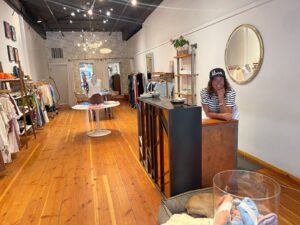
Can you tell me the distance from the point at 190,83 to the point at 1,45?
434 centimetres

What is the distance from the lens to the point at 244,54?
3.51 m

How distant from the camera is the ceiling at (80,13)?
666 cm

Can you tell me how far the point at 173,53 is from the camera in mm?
6340

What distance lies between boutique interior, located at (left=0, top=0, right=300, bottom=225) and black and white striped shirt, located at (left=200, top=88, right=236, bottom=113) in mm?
71

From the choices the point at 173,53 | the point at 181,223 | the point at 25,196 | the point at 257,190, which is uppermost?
the point at 173,53

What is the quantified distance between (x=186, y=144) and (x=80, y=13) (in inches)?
283

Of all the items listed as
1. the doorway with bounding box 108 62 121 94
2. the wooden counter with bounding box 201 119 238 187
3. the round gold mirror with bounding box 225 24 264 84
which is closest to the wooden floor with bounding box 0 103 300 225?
the wooden counter with bounding box 201 119 238 187

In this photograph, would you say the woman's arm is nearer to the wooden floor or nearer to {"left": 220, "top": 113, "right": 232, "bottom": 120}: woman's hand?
{"left": 220, "top": 113, "right": 232, "bottom": 120}: woman's hand

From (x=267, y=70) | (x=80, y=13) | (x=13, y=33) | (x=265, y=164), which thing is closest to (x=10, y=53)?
(x=13, y=33)

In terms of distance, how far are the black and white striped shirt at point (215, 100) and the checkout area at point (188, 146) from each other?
1.03 ft

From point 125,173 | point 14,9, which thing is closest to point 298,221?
point 125,173

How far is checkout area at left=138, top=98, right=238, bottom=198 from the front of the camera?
2293mm

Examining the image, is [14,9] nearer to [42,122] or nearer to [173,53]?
[42,122]

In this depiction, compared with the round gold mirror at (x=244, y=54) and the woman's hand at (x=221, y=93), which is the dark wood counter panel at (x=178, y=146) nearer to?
the woman's hand at (x=221, y=93)
